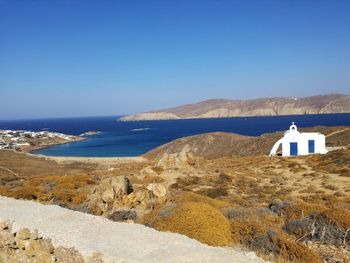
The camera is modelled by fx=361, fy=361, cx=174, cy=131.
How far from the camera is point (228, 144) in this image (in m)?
78.2

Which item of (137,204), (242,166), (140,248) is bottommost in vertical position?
(242,166)

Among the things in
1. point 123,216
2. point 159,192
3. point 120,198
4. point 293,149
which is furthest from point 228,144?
point 123,216

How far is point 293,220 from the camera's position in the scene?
455 inches

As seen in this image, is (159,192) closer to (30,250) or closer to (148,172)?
(30,250)

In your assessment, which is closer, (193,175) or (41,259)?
(41,259)

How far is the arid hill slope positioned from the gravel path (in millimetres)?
50354

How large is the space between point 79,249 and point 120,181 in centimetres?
821

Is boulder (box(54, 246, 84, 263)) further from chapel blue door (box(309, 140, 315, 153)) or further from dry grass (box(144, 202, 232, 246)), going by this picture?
chapel blue door (box(309, 140, 315, 153))

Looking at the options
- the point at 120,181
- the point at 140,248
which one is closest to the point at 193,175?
the point at 120,181

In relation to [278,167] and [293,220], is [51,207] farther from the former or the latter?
[278,167]

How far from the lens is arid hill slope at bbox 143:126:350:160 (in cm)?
6200

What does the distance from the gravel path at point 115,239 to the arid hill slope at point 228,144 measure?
50.4m

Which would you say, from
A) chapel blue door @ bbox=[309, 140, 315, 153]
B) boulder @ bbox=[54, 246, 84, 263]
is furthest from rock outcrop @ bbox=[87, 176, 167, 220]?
chapel blue door @ bbox=[309, 140, 315, 153]

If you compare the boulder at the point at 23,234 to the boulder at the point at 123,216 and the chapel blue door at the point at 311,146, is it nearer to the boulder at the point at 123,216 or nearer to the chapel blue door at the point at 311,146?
the boulder at the point at 123,216
